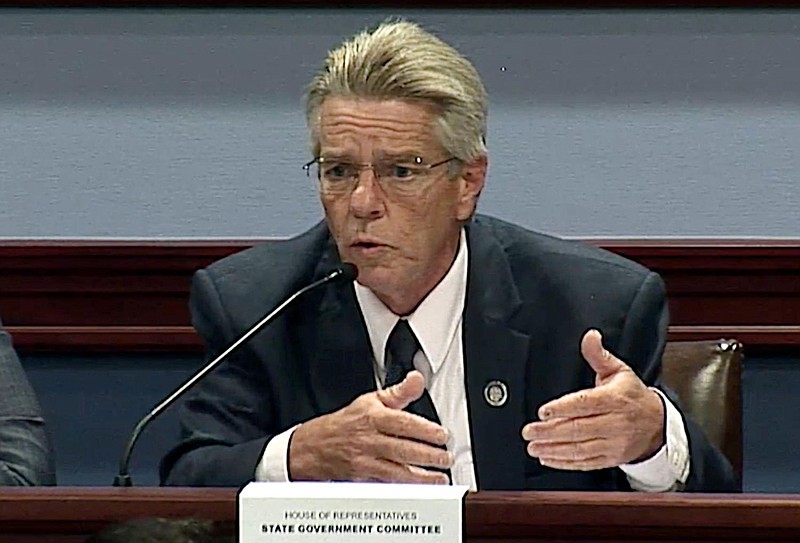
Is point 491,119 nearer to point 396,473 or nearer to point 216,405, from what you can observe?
point 216,405

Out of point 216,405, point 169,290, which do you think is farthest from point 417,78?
point 169,290

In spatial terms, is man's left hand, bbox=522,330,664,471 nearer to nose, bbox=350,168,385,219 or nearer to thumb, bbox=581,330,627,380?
thumb, bbox=581,330,627,380

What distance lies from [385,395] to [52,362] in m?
1.28

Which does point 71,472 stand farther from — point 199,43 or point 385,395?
point 385,395

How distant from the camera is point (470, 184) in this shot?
5.74 feet

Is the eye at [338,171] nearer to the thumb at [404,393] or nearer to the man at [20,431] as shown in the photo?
the thumb at [404,393]

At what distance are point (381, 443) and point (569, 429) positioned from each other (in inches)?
7.5

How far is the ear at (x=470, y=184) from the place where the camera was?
1.73m

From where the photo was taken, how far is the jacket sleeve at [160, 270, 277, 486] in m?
1.68

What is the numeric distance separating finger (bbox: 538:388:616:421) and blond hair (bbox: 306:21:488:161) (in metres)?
0.40

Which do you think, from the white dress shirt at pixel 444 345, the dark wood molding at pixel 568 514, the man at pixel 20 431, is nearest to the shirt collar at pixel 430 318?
the white dress shirt at pixel 444 345

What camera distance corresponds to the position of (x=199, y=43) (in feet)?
8.07
